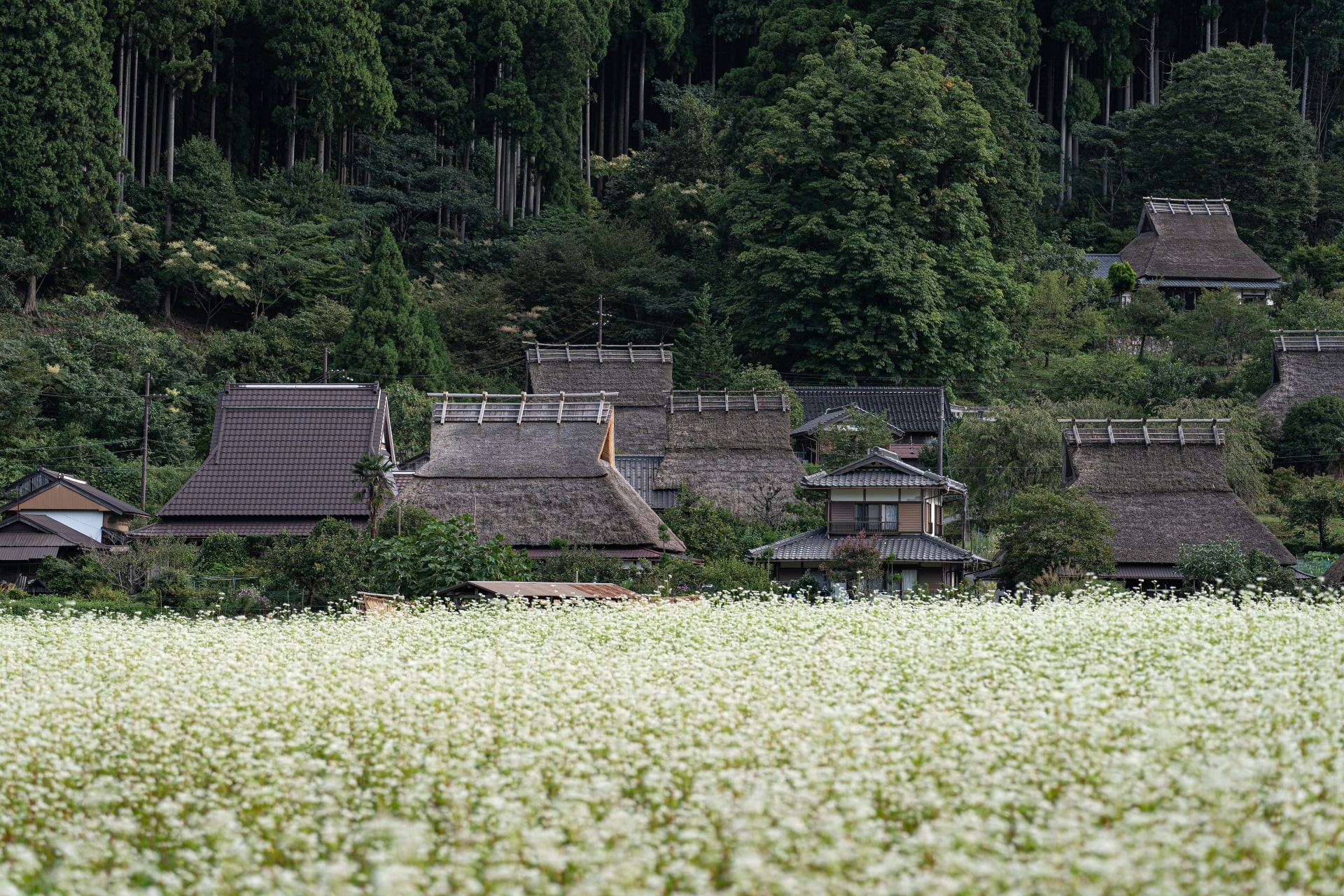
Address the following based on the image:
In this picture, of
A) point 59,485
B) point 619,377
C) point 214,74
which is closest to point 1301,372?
point 619,377

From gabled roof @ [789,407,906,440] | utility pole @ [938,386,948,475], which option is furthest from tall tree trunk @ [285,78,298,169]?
utility pole @ [938,386,948,475]

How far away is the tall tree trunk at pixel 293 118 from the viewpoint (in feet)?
162

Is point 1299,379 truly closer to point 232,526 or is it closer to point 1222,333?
point 1222,333

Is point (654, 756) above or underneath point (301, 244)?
underneath

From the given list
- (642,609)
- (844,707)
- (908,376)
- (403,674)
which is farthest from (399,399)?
(844,707)

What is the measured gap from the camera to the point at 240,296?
43594mm

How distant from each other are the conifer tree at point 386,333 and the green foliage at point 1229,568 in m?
21.8

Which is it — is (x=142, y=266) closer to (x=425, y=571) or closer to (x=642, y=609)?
(x=425, y=571)

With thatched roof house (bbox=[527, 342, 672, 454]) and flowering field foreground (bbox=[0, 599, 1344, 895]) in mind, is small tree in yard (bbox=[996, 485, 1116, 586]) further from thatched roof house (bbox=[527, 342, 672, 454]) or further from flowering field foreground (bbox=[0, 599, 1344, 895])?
Result: thatched roof house (bbox=[527, 342, 672, 454])

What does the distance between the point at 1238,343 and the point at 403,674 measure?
40.0m

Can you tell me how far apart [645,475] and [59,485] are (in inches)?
504

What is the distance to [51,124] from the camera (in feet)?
126

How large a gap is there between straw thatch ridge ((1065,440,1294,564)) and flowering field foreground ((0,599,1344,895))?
15482mm

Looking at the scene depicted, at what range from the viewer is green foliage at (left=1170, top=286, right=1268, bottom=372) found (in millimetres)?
47000
